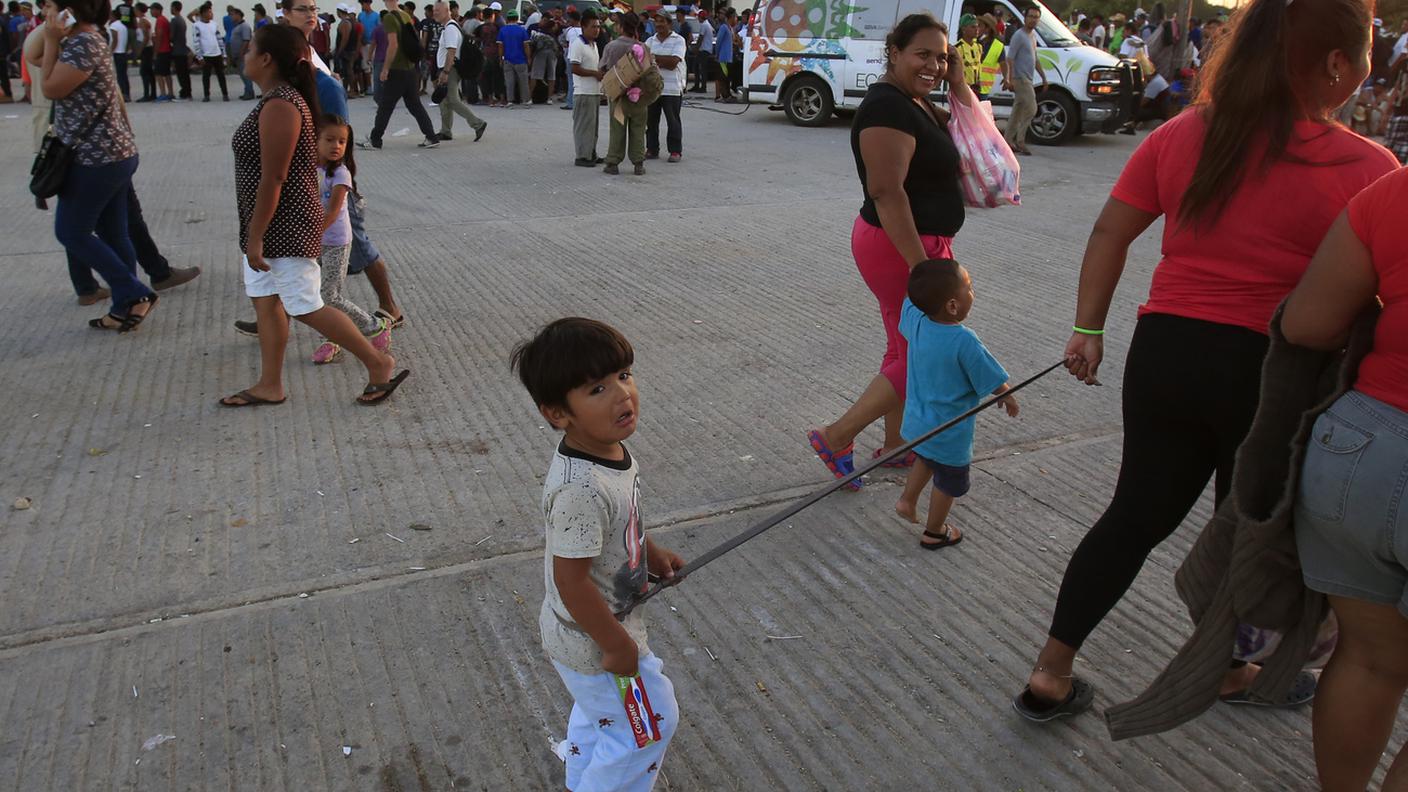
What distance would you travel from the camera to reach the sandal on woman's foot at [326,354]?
5.29 m

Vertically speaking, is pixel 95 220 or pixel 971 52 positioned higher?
pixel 971 52

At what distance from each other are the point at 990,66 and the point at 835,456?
38.3 feet

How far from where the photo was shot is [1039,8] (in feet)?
46.5

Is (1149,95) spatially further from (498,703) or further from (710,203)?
(498,703)

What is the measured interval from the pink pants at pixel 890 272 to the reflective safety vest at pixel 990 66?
36.3 feet

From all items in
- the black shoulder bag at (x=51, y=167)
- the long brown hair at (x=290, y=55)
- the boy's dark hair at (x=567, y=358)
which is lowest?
the black shoulder bag at (x=51, y=167)

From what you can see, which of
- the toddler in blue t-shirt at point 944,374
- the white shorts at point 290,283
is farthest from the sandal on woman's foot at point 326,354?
the toddler in blue t-shirt at point 944,374

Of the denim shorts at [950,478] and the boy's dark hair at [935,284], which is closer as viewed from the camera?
the boy's dark hair at [935,284]

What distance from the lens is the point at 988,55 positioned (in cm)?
1407

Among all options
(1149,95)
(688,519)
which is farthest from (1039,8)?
(688,519)

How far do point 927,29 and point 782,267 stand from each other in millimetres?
3746

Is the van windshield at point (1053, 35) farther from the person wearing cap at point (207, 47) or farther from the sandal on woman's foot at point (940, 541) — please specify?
the person wearing cap at point (207, 47)

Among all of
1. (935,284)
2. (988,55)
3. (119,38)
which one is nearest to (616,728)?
(935,284)

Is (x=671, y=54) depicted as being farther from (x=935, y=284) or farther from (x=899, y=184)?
(x=935, y=284)
